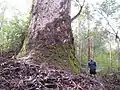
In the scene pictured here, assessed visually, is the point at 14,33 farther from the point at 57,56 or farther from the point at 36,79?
the point at 36,79

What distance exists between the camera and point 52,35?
397 cm

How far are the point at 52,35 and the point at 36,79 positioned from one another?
1297mm

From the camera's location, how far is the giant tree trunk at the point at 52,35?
3797 millimetres

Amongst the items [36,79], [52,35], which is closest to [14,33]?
[52,35]

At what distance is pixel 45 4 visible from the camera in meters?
4.23

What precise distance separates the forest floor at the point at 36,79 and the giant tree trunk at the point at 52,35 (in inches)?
A: 18.2

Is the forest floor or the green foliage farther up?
the green foliage

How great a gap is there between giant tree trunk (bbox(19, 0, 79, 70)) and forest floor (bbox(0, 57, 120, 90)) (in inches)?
18.2

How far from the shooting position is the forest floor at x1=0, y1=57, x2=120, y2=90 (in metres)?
2.66

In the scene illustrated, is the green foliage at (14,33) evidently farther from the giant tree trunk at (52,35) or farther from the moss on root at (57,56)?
the moss on root at (57,56)

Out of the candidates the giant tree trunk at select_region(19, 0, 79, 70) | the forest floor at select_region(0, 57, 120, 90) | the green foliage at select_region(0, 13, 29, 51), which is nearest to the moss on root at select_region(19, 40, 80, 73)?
the giant tree trunk at select_region(19, 0, 79, 70)

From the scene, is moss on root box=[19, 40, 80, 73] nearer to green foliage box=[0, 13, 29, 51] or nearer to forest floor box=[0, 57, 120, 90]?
forest floor box=[0, 57, 120, 90]

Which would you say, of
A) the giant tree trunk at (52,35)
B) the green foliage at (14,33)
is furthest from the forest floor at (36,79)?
the green foliage at (14,33)

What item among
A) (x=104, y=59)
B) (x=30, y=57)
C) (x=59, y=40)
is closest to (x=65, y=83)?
A: (x=30, y=57)
